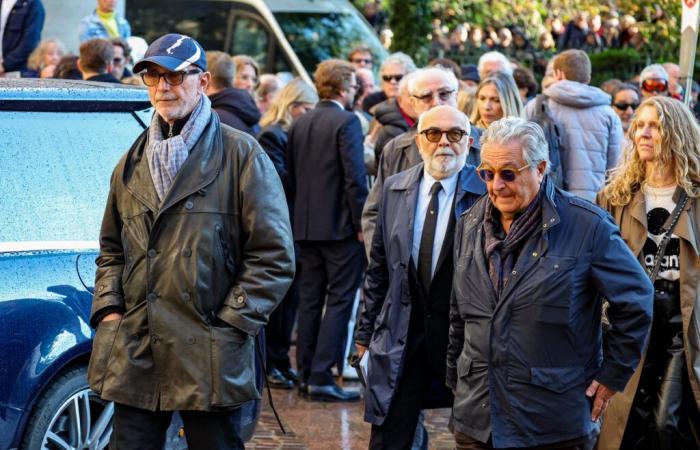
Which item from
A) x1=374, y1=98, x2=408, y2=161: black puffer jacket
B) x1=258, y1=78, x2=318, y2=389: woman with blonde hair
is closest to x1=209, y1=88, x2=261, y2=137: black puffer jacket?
x1=258, y1=78, x2=318, y2=389: woman with blonde hair

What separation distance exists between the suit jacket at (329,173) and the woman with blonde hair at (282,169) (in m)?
0.38

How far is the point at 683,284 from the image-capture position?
244 inches

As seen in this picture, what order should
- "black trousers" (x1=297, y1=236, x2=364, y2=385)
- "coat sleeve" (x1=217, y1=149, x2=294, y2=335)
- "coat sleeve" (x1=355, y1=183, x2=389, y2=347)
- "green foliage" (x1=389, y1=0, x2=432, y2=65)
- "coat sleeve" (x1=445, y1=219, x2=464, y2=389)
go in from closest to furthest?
1. "coat sleeve" (x1=217, y1=149, x2=294, y2=335)
2. "coat sleeve" (x1=445, y1=219, x2=464, y2=389)
3. "coat sleeve" (x1=355, y1=183, x2=389, y2=347)
4. "black trousers" (x1=297, y1=236, x2=364, y2=385)
5. "green foliage" (x1=389, y1=0, x2=432, y2=65)

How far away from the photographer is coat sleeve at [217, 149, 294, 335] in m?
5.04

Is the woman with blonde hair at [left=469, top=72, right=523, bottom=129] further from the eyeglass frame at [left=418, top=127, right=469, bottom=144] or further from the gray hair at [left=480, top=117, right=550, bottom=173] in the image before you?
the gray hair at [left=480, top=117, right=550, bottom=173]

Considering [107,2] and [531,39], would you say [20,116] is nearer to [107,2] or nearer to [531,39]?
[107,2]

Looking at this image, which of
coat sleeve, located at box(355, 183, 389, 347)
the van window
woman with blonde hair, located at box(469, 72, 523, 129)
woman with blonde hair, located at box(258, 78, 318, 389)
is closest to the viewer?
coat sleeve, located at box(355, 183, 389, 347)

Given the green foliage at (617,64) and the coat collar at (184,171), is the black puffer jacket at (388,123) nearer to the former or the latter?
the coat collar at (184,171)

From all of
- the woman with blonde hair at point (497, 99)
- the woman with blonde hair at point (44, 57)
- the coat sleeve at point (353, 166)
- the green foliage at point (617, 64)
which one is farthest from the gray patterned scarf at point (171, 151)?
the green foliage at point (617, 64)

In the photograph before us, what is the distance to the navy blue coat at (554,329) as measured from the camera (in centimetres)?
495

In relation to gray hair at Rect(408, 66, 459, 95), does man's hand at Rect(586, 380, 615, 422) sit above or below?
below

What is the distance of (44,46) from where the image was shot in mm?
13375

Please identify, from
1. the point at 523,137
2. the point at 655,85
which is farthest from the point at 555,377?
the point at 655,85

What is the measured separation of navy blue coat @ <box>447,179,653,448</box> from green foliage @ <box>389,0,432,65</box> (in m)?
15.4
